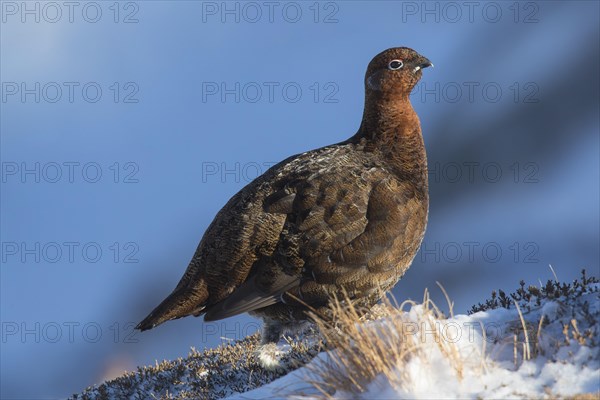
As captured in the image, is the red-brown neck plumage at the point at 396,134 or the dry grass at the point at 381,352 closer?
the dry grass at the point at 381,352

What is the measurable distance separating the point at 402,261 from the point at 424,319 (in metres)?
1.72

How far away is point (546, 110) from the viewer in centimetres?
6788

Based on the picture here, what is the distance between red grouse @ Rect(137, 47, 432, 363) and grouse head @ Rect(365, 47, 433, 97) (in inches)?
16.3

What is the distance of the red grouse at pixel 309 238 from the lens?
7484 mm

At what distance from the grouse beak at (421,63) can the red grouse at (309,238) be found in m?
0.70

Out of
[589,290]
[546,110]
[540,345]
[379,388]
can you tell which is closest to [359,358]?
[379,388]

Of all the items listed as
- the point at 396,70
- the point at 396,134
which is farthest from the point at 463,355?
the point at 396,70

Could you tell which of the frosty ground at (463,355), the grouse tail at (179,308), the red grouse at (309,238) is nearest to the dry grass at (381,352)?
the frosty ground at (463,355)

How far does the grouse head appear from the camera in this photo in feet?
27.6

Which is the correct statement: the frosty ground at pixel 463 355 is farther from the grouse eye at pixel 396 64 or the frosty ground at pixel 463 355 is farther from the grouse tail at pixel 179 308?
the grouse eye at pixel 396 64

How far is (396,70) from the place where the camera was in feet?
27.6

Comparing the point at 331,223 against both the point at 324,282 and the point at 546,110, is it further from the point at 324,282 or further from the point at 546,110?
the point at 546,110

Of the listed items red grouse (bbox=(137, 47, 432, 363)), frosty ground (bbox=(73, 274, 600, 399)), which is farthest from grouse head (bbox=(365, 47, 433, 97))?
frosty ground (bbox=(73, 274, 600, 399))

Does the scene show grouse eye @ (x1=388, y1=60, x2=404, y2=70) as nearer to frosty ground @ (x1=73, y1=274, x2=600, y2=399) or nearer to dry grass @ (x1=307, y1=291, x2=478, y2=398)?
frosty ground @ (x1=73, y1=274, x2=600, y2=399)
